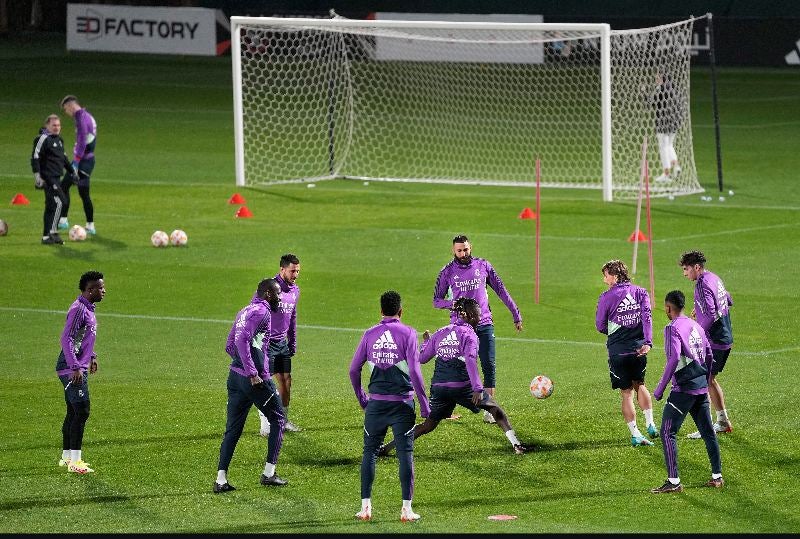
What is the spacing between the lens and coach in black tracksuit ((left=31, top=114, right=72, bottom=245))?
25.2m

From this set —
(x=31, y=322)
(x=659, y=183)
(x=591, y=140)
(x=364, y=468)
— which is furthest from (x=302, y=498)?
(x=591, y=140)

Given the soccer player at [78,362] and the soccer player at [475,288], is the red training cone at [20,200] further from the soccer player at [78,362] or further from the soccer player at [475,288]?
the soccer player at [78,362]

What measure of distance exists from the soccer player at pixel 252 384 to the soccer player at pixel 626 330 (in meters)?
3.38

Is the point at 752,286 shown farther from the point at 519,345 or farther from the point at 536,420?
the point at 536,420

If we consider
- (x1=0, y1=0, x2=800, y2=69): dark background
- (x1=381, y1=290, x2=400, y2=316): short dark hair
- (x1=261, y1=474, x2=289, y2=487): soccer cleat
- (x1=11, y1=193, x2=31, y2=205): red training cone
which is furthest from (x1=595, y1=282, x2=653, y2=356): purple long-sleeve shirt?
(x1=0, y1=0, x2=800, y2=69): dark background

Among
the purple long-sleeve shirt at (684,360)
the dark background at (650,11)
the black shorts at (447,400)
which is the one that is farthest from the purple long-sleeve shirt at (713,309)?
the dark background at (650,11)

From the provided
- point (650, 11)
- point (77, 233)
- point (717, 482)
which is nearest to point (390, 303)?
point (717, 482)

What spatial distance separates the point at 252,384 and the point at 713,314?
484cm

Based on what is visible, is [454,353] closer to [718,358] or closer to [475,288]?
[475,288]

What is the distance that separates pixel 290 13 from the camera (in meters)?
49.7

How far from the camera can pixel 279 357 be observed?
15.7 metres

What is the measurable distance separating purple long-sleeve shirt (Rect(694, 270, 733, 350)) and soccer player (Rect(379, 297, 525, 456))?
8.54ft

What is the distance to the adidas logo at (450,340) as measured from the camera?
46.1 ft

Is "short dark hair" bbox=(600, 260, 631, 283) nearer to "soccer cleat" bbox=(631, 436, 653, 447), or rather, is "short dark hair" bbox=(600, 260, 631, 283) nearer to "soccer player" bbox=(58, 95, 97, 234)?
"soccer cleat" bbox=(631, 436, 653, 447)
